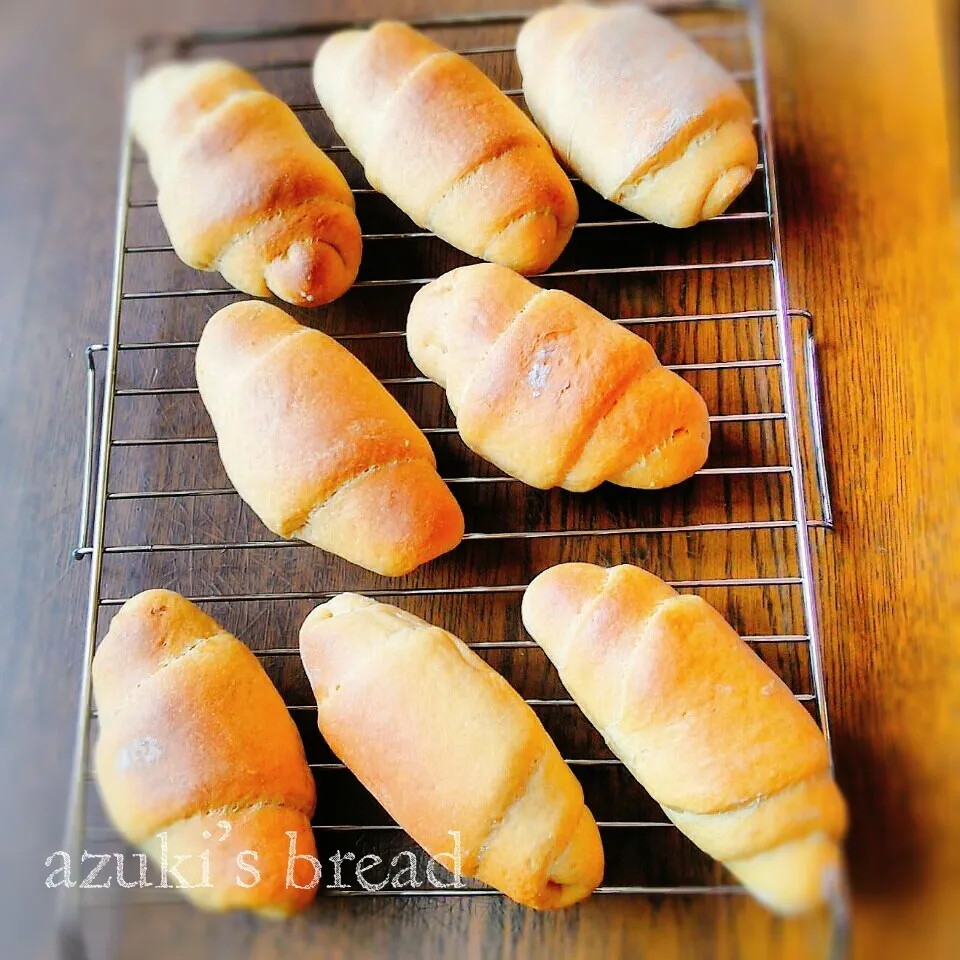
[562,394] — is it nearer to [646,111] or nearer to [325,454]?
[325,454]

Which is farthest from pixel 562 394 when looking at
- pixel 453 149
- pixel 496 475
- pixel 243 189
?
pixel 243 189

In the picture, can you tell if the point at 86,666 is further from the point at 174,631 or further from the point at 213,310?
the point at 213,310

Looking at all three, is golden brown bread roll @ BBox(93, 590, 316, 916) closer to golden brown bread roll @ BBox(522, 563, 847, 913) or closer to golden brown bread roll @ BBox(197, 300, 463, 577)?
golden brown bread roll @ BBox(197, 300, 463, 577)

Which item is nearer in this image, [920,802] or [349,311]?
[920,802]

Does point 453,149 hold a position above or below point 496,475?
above

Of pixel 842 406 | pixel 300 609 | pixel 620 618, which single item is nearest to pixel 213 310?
pixel 300 609

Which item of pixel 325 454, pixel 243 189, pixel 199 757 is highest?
pixel 243 189
